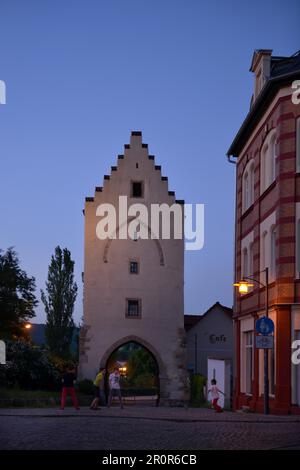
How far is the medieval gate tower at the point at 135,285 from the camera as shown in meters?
55.0

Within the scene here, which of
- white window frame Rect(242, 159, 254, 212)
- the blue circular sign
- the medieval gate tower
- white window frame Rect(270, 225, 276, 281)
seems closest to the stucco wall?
the medieval gate tower

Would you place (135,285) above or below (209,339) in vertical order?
above

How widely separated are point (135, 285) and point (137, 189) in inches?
244

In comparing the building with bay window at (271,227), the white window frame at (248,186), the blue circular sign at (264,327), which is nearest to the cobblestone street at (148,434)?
the blue circular sign at (264,327)

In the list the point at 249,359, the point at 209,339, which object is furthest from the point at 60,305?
the point at 249,359

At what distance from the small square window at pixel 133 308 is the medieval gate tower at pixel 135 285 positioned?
0.06 m

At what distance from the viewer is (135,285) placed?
55812 millimetres

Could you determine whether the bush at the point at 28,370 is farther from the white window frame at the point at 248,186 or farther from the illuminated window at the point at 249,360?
the white window frame at the point at 248,186

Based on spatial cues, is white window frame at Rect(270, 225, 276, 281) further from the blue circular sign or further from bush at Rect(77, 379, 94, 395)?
bush at Rect(77, 379, 94, 395)

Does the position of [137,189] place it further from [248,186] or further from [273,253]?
[273,253]

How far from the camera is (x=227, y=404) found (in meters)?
43.2

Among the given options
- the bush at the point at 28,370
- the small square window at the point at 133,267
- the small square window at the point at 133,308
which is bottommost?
the bush at the point at 28,370

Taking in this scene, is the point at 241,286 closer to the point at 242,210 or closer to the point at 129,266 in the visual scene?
the point at 242,210

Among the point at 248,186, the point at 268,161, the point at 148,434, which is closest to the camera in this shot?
the point at 148,434
